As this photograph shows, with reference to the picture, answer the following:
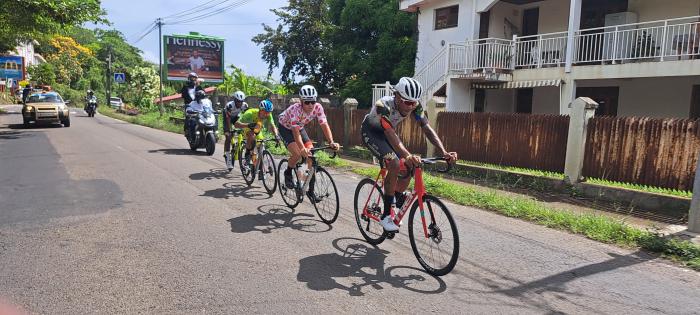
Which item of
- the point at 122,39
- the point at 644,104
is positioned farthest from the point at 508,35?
the point at 122,39

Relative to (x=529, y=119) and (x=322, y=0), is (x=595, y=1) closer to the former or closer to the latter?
(x=529, y=119)

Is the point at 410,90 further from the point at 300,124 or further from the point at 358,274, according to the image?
the point at 300,124

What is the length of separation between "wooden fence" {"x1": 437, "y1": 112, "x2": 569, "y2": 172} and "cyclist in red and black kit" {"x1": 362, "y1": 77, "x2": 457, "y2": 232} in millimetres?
5253

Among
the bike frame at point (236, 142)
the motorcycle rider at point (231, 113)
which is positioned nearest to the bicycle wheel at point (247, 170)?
the bike frame at point (236, 142)

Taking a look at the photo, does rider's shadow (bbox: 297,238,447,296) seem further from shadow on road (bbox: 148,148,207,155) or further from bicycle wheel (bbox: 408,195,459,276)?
shadow on road (bbox: 148,148,207,155)

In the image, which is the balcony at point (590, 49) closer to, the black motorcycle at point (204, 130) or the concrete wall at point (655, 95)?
the concrete wall at point (655, 95)

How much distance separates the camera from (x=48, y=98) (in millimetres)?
20438

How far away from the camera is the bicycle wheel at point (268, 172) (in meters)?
7.51

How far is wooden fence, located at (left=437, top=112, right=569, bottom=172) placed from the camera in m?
9.25

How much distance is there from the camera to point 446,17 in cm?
1853

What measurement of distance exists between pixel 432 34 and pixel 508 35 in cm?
291

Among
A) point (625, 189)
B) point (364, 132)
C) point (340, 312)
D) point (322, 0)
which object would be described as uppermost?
point (322, 0)

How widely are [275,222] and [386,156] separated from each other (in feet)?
6.39

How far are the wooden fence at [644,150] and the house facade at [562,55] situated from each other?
4505 millimetres
